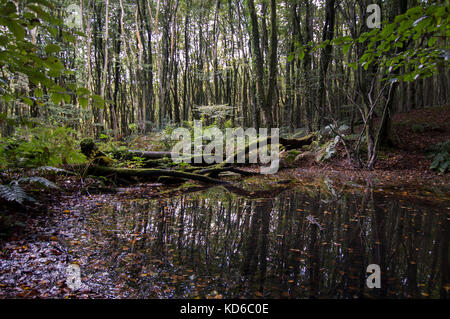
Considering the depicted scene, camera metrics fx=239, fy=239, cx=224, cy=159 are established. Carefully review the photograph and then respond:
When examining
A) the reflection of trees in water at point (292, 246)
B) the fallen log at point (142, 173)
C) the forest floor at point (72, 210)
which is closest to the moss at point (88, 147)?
the fallen log at point (142, 173)

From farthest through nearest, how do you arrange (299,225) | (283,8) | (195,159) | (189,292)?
(283,8), (195,159), (299,225), (189,292)

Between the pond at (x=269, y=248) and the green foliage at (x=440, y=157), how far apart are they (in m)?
3.50

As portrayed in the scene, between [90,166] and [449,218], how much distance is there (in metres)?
6.66

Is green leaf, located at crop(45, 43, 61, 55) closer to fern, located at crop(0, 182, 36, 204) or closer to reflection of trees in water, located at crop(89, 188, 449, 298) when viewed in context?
reflection of trees in water, located at crop(89, 188, 449, 298)

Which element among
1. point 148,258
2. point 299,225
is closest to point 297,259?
point 299,225

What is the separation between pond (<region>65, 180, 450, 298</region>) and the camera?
70.2 inches

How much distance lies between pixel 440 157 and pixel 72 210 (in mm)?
8688

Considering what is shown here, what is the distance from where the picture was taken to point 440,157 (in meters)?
6.51

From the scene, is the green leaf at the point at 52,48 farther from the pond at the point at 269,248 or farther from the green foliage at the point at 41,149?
the green foliage at the point at 41,149

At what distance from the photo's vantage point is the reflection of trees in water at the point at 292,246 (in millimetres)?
1807

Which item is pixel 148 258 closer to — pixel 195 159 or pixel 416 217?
pixel 416 217

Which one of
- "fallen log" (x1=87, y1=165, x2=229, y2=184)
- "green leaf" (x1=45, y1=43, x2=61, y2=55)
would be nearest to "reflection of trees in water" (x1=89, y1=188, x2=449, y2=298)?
"green leaf" (x1=45, y1=43, x2=61, y2=55)
